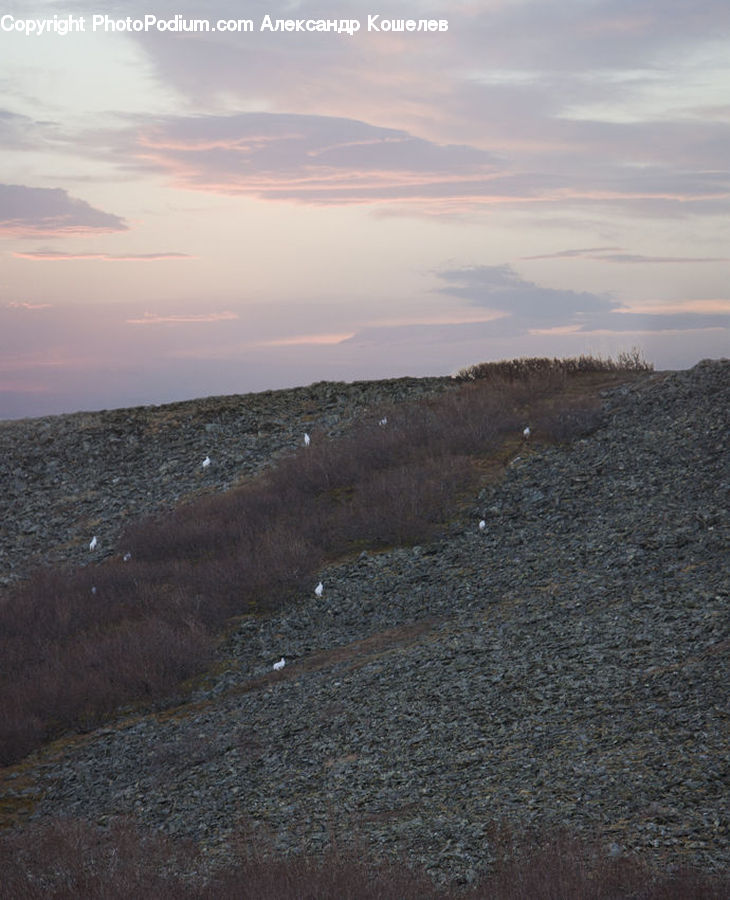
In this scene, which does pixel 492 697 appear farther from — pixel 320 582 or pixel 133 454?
pixel 133 454

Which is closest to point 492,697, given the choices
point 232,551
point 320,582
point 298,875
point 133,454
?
point 298,875

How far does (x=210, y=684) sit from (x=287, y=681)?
4.83 ft

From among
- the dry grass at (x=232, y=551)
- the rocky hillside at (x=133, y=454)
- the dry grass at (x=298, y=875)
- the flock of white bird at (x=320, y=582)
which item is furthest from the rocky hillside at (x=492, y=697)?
the rocky hillside at (x=133, y=454)

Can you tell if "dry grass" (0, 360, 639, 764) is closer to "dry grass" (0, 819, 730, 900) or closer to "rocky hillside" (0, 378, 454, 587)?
"rocky hillside" (0, 378, 454, 587)

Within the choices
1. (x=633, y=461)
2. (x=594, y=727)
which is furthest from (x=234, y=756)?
(x=633, y=461)

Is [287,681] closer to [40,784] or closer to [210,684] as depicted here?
[210,684]

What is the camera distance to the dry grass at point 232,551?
45.8 ft

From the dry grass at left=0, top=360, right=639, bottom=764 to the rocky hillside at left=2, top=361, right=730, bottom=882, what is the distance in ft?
2.25

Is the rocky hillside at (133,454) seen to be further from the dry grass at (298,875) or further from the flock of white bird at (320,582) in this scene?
the dry grass at (298,875)

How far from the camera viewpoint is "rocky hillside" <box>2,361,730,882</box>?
800 centimetres

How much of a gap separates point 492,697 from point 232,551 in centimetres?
883

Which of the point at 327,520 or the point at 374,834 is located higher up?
the point at 327,520

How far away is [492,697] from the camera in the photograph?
10438 millimetres

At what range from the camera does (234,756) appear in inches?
422
